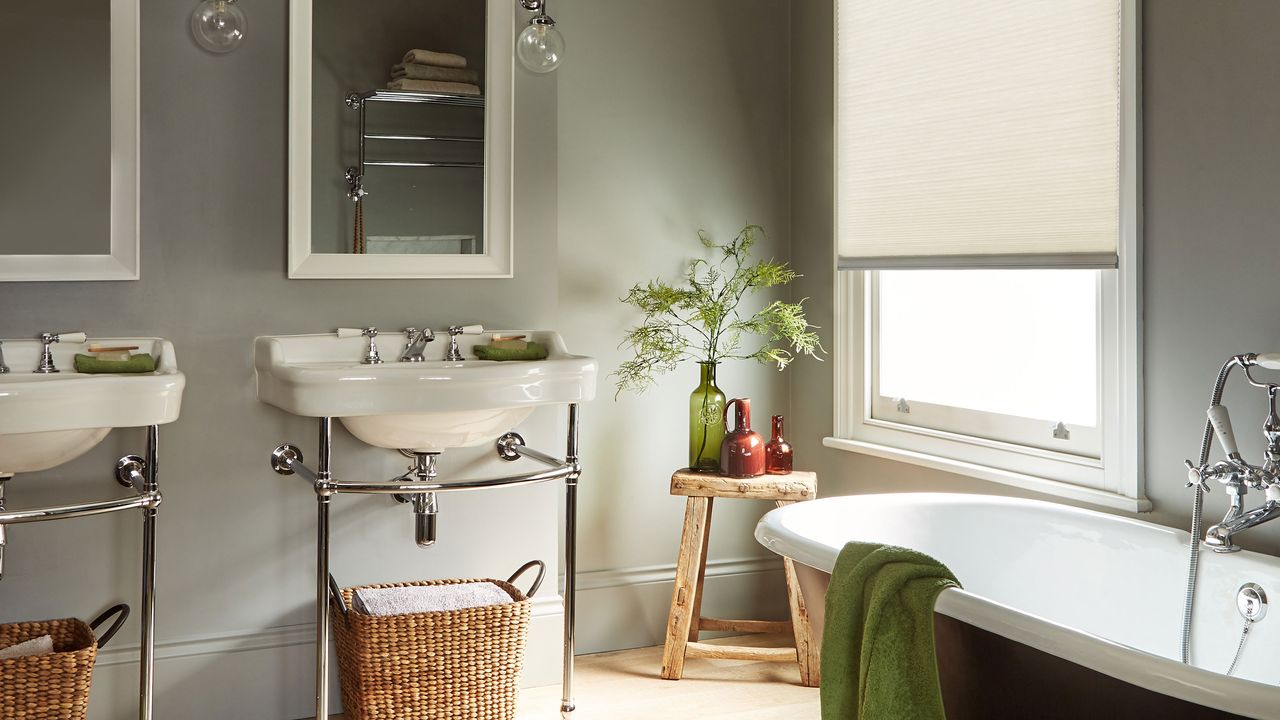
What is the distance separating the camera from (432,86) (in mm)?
2916

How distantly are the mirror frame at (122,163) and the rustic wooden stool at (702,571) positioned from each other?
1560mm

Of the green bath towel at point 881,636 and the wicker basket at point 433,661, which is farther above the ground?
the green bath towel at point 881,636

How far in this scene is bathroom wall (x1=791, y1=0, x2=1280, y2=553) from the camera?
6.96ft

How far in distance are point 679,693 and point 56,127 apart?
2163mm

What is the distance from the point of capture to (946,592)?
166 cm

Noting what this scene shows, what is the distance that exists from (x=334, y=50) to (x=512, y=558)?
1.47 meters

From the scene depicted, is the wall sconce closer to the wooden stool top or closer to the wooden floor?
the wooden stool top

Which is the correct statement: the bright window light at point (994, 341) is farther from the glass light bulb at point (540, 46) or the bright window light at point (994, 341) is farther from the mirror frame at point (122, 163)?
the mirror frame at point (122, 163)

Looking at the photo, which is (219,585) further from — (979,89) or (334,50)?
(979,89)

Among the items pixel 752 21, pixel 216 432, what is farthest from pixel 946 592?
pixel 752 21

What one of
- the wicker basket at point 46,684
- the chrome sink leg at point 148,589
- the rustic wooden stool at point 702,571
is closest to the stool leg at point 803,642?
the rustic wooden stool at point 702,571

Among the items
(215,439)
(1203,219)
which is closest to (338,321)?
(215,439)

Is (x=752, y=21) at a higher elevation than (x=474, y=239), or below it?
higher

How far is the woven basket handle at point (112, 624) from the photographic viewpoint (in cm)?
254
